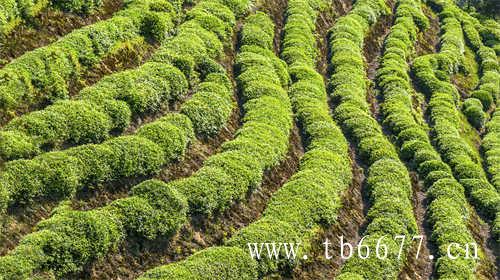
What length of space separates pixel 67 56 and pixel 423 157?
2291 cm

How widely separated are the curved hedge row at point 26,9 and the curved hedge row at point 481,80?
109 ft

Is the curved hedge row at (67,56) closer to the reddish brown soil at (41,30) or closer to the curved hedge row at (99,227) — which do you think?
the reddish brown soil at (41,30)

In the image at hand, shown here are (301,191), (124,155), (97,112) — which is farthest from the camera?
(301,191)

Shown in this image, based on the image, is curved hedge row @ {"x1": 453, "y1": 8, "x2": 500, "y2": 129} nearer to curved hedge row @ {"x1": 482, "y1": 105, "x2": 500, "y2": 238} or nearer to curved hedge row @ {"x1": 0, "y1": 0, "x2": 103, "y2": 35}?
curved hedge row @ {"x1": 482, "y1": 105, "x2": 500, "y2": 238}

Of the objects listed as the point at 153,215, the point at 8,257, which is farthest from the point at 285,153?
the point at 8,257

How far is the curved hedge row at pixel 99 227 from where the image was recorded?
671 inches

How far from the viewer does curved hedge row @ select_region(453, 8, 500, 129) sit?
161ft

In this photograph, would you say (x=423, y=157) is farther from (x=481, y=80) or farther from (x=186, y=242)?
(x=481, y=80)

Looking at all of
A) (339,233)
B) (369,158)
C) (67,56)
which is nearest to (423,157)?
(369,158)

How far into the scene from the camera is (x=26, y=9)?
27.0 m

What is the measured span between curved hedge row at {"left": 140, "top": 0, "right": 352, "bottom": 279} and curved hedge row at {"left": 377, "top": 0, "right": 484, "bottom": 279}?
18.4ft

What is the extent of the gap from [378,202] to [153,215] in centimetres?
1435

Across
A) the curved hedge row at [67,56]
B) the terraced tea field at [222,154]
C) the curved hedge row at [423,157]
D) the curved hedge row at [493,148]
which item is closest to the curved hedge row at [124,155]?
the terraced tea field at [222,154]

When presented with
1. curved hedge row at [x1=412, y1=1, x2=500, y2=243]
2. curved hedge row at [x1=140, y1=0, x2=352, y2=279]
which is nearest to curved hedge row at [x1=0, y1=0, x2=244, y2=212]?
curved hedge row at [x1=140, y1=0, x2=352, y2=279]
